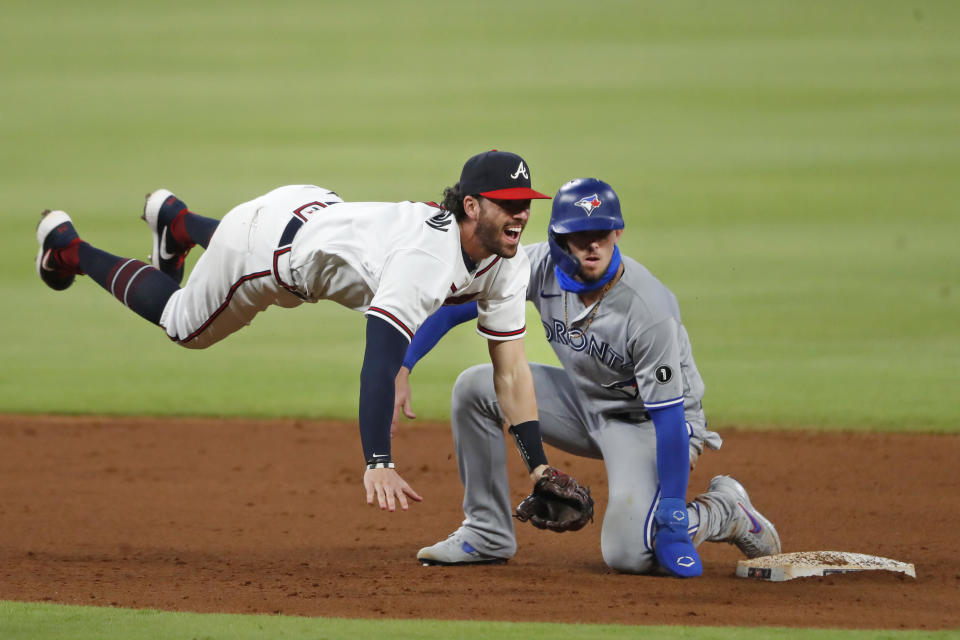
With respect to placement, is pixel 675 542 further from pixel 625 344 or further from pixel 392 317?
pixel 392 317

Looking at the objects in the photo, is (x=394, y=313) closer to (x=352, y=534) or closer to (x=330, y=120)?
(x=352, y=534)

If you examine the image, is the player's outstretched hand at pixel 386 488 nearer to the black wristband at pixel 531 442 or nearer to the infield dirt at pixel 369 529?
the infield dirt at pixel 369 529

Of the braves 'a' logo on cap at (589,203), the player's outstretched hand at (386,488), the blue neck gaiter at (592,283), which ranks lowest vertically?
the player's outstretched hand at (386,488)

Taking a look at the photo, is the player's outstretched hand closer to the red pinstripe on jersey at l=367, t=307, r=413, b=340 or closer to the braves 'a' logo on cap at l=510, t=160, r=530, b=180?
the red pinstripe on jersey at l=367, t=307, r=413, b=340

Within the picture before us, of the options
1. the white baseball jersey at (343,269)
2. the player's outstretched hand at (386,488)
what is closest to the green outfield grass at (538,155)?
the white baseball jersey at (343,269)

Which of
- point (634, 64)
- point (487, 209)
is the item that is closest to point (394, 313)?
point (487, 209)

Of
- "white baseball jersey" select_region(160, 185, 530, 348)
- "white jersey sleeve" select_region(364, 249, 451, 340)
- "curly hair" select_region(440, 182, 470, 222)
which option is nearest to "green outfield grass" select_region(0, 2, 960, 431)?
"white baseball jersey" select_region(160, 185, 530, 348)

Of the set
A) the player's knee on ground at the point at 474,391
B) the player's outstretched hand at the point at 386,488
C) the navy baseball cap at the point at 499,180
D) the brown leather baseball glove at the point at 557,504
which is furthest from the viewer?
the player's knee on ground at the point at 474,391

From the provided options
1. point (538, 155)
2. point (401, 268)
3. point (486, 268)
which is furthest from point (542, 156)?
point (401, 268)
